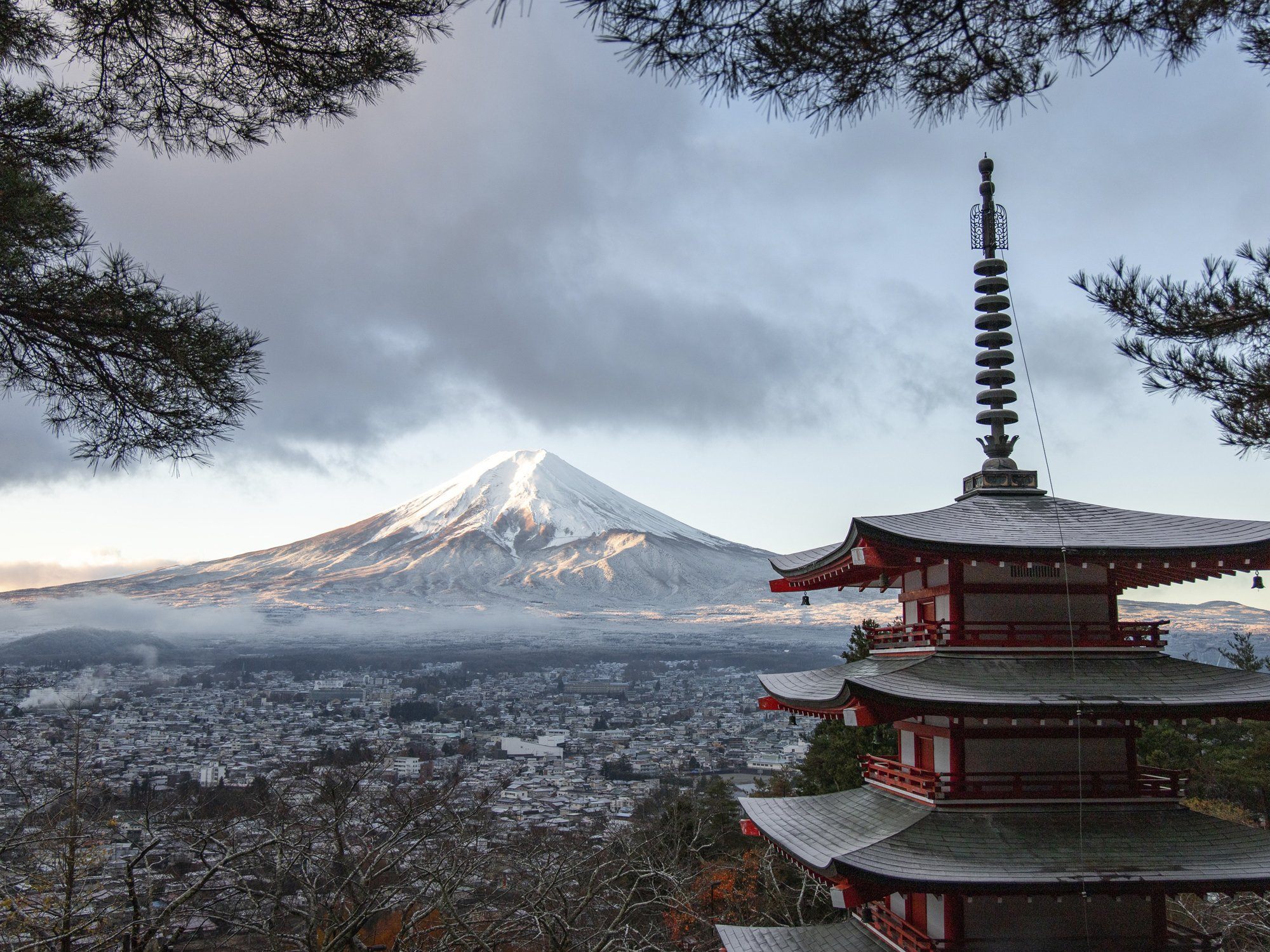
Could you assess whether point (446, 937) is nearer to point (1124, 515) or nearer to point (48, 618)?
point (1124, 515)

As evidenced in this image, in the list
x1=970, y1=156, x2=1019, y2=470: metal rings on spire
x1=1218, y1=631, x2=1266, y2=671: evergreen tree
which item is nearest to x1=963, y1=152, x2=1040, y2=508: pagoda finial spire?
x1=970, y1=156, x2=1019, y2=470: metal rings on spire

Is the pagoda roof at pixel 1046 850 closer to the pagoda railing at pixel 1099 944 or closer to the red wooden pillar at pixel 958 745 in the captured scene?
the red wooden pillar at pixel 958 745

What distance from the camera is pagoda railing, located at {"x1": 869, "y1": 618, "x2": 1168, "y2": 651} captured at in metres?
8.39

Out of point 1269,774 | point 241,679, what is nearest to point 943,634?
point 1269,774

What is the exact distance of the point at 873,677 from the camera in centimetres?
854

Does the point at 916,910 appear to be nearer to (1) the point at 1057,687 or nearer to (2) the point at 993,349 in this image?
(1) the point at 1057,687

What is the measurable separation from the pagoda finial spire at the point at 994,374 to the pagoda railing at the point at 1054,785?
9.38ft

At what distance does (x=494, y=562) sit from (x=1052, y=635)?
311ft

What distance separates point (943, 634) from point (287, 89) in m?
6.94

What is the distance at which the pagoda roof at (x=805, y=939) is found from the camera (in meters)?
9.00

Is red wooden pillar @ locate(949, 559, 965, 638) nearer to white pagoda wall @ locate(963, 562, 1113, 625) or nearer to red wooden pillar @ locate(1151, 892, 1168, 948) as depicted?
white pagoda wall @ locate(963, 562, 1113, 625)

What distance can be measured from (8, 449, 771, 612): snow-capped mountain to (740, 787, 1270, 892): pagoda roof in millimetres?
87837

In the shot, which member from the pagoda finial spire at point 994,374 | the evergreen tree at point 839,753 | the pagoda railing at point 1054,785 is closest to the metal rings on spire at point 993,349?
the pagoda finial spire at point 994,374

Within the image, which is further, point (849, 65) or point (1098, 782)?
point (1098, 782)
